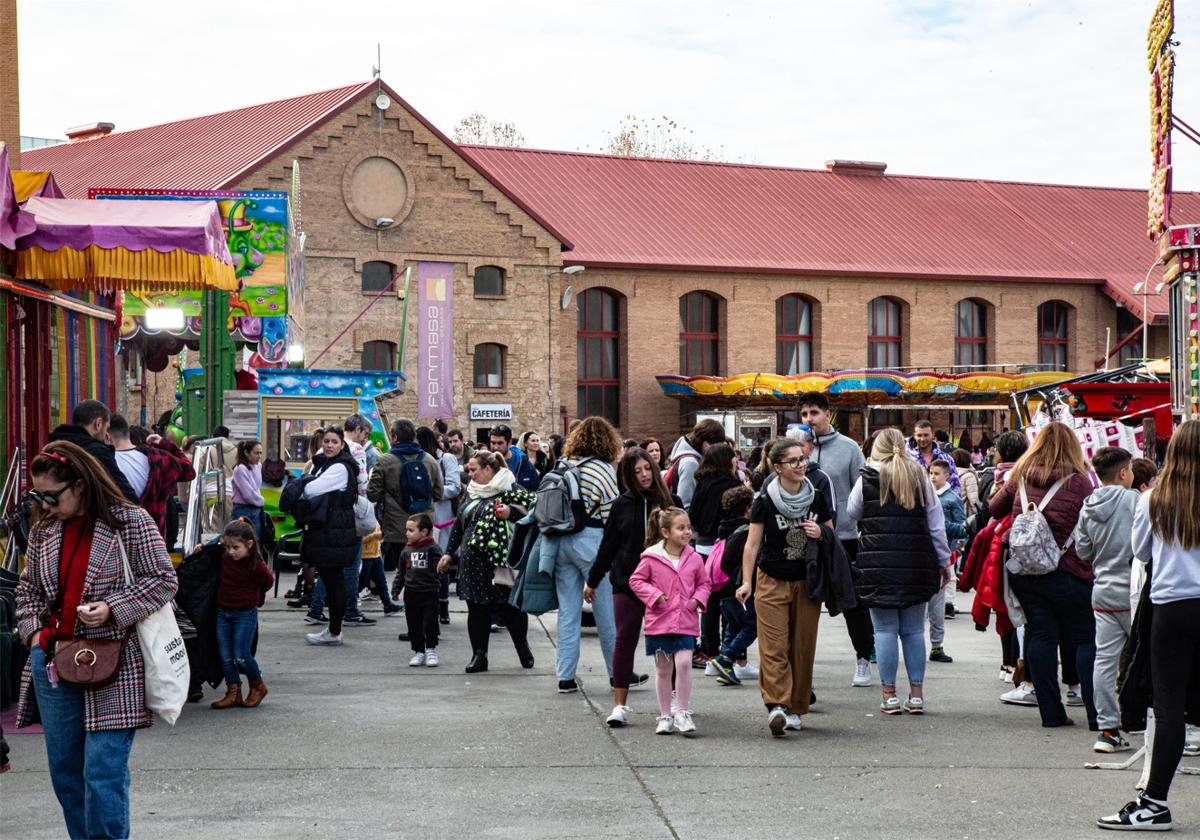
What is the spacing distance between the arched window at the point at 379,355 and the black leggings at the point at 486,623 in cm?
2928

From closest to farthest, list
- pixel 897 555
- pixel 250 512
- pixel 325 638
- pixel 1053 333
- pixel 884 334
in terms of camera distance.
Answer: pixel 897 555 → pixel 325 638 → pixel 250 512 → pixel 884 334 → pixel 1053 333

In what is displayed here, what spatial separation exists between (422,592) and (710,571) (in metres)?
2.42

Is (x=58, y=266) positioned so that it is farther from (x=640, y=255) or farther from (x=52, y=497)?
(x=640, y=255)

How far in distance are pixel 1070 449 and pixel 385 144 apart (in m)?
31.6

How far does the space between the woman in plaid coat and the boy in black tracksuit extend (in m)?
5.53

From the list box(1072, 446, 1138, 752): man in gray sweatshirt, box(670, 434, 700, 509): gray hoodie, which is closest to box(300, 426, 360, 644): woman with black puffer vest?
box(670, 434, 700, 509): gray hoodie

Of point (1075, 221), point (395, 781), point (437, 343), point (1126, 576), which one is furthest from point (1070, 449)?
point (1075, 221)

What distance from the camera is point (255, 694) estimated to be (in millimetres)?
9742

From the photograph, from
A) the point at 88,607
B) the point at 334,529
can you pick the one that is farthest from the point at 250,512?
the point at 88,607

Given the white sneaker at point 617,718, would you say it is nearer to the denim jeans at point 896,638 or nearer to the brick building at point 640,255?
the denim jeans at point 896,638

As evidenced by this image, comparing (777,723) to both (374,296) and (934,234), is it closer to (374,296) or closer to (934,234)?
(374,296)

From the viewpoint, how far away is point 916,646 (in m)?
9.53

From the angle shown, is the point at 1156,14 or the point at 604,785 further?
the point at 1156,14

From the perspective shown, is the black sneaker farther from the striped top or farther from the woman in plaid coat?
the striped top
